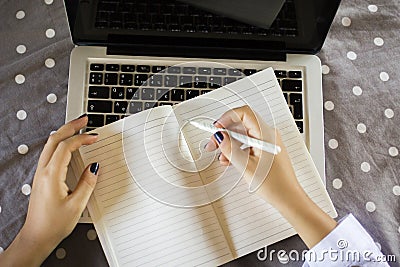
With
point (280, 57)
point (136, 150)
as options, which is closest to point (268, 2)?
point (280, 57)

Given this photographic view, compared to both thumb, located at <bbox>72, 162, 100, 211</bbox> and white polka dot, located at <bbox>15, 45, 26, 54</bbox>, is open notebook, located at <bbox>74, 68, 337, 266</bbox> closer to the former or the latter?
thumb, located at <bbox>72, 162, 100, 211</bbox>

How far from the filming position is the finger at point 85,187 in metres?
0.71

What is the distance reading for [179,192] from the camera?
73 cm

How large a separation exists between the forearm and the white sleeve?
309 millimetres

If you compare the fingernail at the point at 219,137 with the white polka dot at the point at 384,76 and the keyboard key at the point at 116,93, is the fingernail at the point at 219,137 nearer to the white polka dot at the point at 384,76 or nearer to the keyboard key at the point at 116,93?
the keyboard key at the point at 116,93

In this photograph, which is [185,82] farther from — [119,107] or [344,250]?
[344,250]

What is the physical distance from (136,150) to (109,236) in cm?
11

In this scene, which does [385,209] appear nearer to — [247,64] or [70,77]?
[247,64]

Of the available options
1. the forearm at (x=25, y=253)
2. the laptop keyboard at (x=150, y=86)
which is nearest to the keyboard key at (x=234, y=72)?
the laptop keyboard at (x=150, y=86)

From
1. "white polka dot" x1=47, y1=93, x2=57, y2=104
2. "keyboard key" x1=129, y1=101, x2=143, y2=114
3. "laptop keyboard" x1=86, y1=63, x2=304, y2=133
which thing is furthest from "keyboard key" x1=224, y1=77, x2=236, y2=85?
"white polka dot" x1=47, y1=93, x2=57, y2=104

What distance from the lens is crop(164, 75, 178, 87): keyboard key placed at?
765mm

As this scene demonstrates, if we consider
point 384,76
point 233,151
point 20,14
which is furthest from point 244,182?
point 20,14

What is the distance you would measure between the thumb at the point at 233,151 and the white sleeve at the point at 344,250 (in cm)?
13

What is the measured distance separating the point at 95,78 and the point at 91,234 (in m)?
0.19
